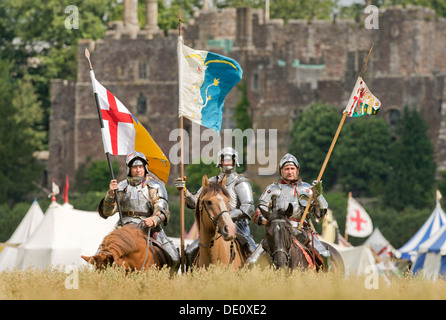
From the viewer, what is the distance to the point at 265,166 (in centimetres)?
11781

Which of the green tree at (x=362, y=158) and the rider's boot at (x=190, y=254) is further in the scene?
the green tree at (x=362, y=158)

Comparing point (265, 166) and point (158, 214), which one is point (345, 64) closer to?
point (265, 166)

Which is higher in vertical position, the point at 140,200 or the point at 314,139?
the point at 140,200

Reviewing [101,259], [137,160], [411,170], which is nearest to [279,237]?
[101,259]

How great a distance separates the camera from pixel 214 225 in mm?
23703

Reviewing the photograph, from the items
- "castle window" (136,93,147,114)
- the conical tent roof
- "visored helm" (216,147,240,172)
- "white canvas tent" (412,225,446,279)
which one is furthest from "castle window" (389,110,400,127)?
"visored helm" (216,147,240,172)

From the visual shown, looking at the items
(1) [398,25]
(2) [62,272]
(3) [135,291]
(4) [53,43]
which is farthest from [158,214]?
(4) [53,43]

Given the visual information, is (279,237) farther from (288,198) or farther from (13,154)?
(13,154)

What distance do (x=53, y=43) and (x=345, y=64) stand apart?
25095 millimetres

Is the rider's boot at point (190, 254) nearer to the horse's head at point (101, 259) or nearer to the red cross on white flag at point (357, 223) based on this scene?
the horse's head at point (101, 259)

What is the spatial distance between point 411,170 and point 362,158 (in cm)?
449

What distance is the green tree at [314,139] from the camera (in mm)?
108000

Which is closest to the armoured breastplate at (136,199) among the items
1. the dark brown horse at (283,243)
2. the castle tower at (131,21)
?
the dark brown horse at (283,243)

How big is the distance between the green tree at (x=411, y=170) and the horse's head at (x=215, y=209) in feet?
267
